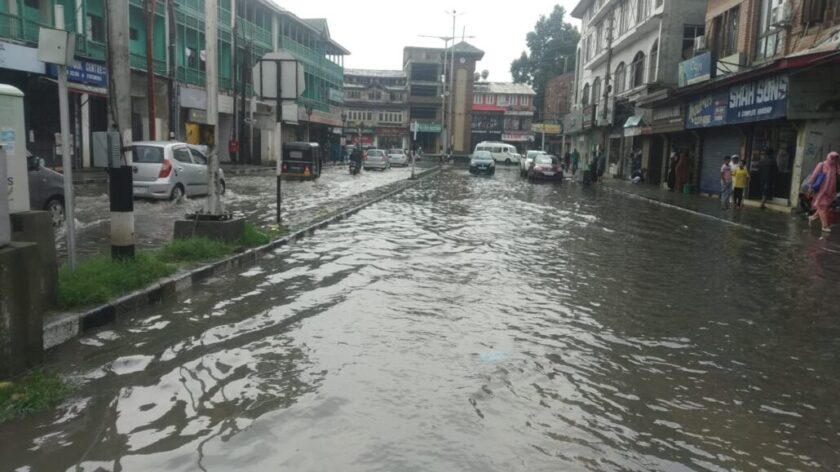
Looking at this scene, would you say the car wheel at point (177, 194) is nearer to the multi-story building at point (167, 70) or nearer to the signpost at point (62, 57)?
the multi-story building at point (167, 70)

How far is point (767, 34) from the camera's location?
72.6ft

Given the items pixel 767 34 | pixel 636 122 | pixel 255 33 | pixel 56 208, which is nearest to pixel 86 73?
pixel 56 208

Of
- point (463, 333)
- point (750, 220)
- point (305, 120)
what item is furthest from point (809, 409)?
point (305, 120)

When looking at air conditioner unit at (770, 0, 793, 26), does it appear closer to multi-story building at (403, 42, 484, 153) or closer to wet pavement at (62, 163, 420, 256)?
wet pavement at (62, 163, 420, 256)

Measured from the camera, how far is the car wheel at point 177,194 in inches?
692

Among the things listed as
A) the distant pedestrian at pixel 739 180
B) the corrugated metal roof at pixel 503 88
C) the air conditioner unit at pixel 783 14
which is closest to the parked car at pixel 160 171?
the distant pedestrian at pixel 739 180

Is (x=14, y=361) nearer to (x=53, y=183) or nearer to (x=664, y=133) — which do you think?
(x=53, y=183)

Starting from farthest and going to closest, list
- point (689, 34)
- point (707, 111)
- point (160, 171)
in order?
point (689, 34)
point (707, 111)
point (160, 171)

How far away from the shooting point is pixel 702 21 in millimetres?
31922

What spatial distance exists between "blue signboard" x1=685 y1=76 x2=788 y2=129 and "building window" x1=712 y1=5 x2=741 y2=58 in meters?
2.04

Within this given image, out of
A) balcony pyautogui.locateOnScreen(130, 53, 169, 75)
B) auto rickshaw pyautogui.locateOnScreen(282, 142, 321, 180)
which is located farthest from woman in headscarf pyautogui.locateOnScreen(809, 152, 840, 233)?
balcony pyautogui.locateOnScreen(130, 53, 169, 75)

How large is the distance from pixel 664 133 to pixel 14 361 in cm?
3222

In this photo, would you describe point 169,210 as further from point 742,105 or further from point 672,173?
point 672,173

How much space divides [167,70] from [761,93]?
26988mm
